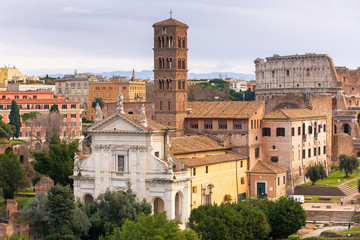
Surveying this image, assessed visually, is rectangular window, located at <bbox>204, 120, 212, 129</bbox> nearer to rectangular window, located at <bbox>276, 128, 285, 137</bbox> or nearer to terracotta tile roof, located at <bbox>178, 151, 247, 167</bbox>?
terracotta tile roof, located at <bbox>178, 151, 247, 167</bbox>

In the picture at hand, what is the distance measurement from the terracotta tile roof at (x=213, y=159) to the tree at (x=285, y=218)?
24.7 ft

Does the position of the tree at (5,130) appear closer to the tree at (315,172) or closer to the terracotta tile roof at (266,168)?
the terracotta tile roof at (266,168)

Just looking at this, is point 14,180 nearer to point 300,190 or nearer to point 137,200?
point 137,200

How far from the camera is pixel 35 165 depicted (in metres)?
79.9

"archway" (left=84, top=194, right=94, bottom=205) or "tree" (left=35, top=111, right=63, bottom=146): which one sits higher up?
"tree" (left=35, top=111, right=63, bottom=146)

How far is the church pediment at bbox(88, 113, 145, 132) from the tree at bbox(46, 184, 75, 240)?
25.3 ft

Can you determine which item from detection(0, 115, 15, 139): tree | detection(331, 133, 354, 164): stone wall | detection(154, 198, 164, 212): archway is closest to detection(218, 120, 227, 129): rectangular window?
detection(154, 198, 164, 212): archway

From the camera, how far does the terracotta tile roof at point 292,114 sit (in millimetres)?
78500

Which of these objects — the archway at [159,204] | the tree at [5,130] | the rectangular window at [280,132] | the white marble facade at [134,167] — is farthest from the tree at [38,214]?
the tree at [5,130]

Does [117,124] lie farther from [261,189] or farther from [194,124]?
[261,189]

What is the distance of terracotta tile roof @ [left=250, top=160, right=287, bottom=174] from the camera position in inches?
2929

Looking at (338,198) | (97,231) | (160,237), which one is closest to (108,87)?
(338,198)

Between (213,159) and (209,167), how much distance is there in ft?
5.13

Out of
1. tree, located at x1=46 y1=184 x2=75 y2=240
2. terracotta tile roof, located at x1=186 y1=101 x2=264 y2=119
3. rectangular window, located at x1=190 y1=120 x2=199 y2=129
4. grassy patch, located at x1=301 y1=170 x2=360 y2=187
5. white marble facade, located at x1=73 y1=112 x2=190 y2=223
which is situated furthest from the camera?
grassy patch, located at x1=301 y1=170 x2=360 y2=187
